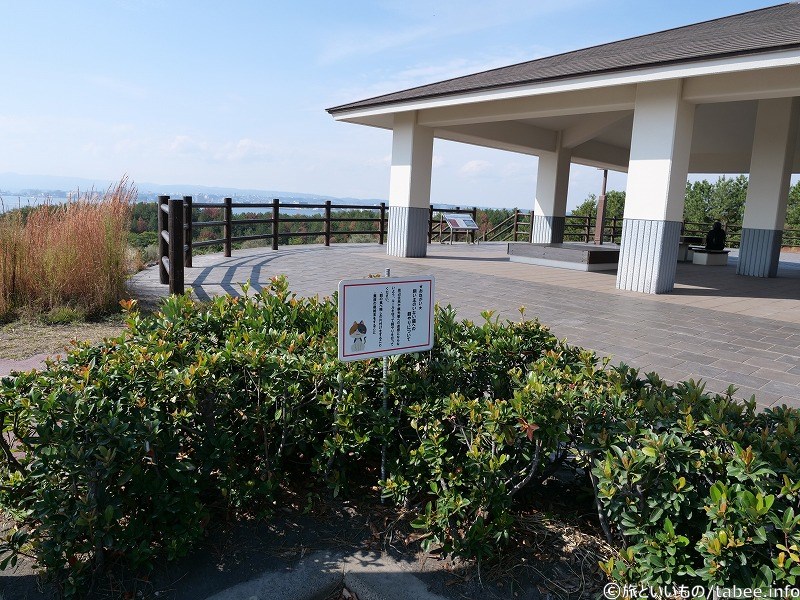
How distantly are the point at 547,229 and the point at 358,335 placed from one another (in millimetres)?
15260

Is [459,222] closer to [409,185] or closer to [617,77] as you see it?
[409,185]

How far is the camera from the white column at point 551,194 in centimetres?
1661

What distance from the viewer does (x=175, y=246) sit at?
6680 mm

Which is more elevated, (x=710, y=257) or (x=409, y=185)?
(x=409, y=185)

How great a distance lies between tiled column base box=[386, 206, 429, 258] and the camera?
1342 centimetres

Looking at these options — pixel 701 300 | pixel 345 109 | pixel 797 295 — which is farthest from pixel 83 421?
pixel 345 109

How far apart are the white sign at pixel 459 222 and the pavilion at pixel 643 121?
2484mm

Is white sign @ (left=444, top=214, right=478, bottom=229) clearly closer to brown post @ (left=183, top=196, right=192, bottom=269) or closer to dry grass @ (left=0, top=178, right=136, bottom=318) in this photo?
brown post @ (left=183, top=196, right=192, bottom=269)

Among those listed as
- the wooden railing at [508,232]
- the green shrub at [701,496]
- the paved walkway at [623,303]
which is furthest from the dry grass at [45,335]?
the wooden railing at [508,232]

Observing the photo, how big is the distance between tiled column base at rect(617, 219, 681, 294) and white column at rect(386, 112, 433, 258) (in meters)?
5.15

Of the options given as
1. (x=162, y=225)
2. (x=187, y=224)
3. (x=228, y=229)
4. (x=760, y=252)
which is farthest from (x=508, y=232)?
(x=162, y=225)

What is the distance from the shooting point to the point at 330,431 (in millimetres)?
2514

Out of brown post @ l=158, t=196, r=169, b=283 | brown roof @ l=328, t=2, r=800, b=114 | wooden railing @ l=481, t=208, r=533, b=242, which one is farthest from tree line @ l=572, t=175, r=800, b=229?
brown post @ l=158, t=196, r=169, b=283

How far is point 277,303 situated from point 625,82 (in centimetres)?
762
